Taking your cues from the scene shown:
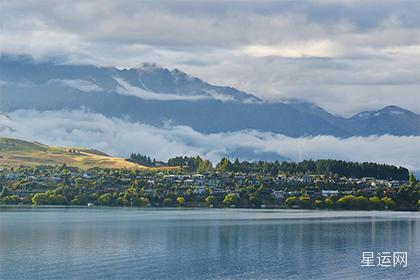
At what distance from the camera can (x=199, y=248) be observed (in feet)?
255

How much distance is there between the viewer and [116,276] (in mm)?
59406

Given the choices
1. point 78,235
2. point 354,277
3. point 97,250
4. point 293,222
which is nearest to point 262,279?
point 354,277

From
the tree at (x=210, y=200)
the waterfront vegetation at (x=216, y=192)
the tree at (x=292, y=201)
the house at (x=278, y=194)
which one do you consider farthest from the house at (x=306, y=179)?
the tree at (x=210, y=200)

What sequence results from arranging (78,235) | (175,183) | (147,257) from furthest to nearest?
(175,183) → (78,235) → (147,257)

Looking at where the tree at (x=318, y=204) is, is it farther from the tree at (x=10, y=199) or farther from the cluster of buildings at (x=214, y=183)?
the tree at (x=10, y=199)

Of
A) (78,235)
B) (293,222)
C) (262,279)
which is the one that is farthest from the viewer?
(293,222)

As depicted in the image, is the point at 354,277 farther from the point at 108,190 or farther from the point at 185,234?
the point at 108,190

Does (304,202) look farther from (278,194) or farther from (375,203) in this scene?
(375,203)

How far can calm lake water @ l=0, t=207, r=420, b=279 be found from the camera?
2434 inches

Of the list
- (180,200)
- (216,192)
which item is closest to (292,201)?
(216,192)

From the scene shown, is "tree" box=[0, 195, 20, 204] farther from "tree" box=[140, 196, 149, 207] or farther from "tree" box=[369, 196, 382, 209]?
"tree" box=[369, 196, 382, 209]

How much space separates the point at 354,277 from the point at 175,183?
410 feet

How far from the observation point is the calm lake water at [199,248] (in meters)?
61.8

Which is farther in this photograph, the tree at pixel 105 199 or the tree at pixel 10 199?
the tree at pixel 10 199
